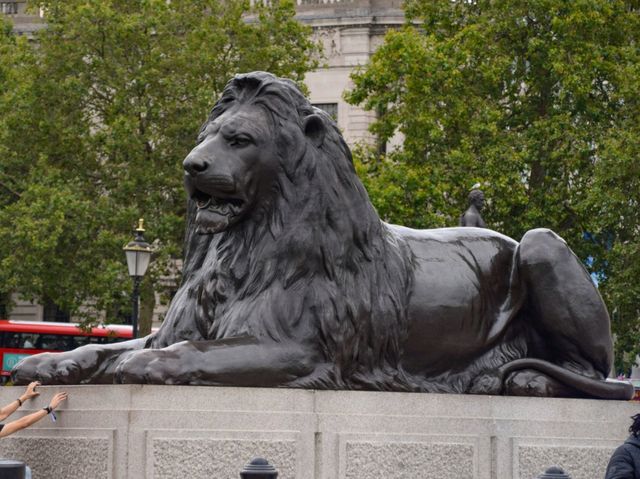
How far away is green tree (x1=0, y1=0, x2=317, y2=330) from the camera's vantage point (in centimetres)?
4109

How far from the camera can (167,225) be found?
41.1 metres

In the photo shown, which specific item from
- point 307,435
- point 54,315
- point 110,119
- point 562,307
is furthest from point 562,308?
point 54,315

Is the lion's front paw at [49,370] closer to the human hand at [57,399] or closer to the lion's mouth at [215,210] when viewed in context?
the human hand at [57,399]

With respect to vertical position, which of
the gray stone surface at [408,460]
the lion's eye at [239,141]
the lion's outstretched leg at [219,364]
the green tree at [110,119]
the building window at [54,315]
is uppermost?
the lion's eye at [239,141]

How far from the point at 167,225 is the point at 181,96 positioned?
3.88m

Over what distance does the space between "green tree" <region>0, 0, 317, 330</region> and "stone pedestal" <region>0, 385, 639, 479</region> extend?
31.8m

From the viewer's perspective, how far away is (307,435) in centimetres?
834

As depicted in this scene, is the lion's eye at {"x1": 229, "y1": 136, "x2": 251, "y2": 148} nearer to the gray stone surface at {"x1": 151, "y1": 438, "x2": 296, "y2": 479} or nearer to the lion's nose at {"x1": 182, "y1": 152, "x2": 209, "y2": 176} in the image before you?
the lion's nose at {"x1": 182, "y1": 152, "x2": 209, "y2": 176}

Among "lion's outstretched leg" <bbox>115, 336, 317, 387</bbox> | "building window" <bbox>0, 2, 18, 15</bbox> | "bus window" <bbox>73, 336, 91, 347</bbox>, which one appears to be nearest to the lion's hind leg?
"lion's outstretched leg" <bbox>115, 336, 317, 387</bbox>

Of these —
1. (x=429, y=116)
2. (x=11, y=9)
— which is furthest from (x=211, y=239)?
(x=11, y=9)

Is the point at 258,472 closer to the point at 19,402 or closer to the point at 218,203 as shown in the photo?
the point at 218,203

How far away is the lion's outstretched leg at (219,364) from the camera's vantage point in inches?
325


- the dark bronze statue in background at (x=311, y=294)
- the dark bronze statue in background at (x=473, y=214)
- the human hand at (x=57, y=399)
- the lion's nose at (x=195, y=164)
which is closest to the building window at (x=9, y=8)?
the dark bronze statue in background at (x=473, y=214)

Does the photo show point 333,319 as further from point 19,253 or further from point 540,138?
point 19,253
